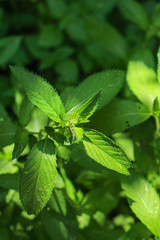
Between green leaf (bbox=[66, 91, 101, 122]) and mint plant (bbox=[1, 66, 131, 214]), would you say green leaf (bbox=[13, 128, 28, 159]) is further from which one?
green leaf (bbox=[66, 91, 101, 122])

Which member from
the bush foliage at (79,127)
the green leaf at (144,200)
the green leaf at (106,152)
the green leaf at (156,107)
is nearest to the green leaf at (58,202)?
the bush foliage at (79,127)

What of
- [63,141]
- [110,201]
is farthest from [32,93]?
[110,201]

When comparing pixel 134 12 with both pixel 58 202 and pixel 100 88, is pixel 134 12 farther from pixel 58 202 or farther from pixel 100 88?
pixel 58 202

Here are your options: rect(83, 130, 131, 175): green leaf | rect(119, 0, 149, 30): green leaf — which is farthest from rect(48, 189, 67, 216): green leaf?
rect(119, 0, 149, 30): green leaf

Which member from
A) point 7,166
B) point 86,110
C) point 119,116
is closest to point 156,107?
point 119,116

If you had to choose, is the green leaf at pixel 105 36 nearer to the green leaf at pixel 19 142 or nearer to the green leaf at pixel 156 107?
the green leaf at pixel 156 107

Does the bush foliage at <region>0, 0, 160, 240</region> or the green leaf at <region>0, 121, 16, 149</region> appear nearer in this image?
the bush foliage at <region>0, 0, 160, 240</region>
